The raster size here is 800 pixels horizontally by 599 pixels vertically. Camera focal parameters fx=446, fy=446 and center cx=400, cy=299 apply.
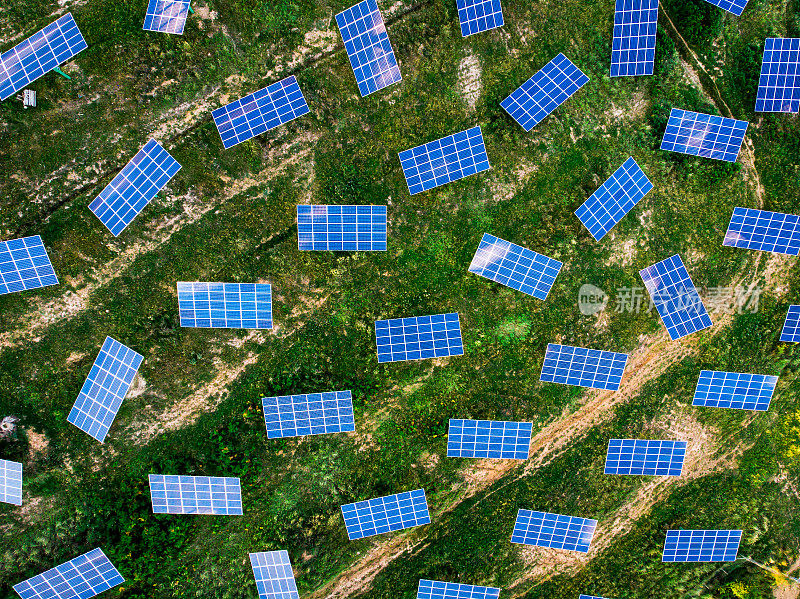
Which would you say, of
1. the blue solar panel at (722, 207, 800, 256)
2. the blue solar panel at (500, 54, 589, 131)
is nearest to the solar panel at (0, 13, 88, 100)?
the blue solar panel at (500, 54, 589, 131)

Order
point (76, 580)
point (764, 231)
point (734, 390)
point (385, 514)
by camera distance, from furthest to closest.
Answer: point (734, 390) < point (764, 231) < point (385, 514) < point (76, 580)

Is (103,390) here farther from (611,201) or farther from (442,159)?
(611,201)

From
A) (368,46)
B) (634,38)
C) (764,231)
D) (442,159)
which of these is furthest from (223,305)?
(764,231)

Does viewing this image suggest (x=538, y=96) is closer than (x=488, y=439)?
Yes

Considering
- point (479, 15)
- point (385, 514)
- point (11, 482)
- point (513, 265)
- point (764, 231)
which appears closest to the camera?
point (11, 482)

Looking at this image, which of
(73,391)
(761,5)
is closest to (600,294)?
(761,5)

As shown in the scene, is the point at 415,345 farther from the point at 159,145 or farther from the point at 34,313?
the point at 34,313
